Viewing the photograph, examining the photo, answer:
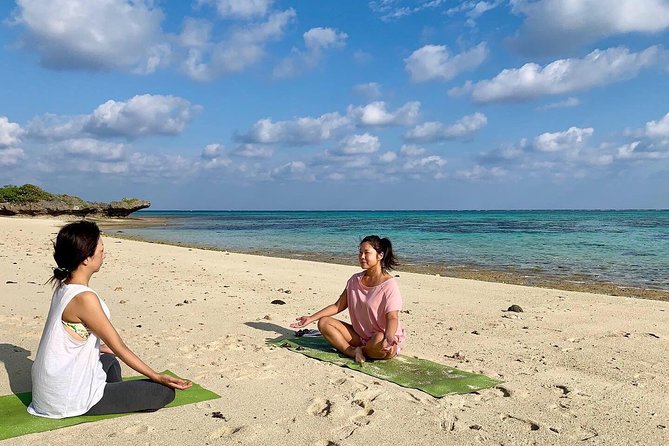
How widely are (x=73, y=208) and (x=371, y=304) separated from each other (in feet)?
202

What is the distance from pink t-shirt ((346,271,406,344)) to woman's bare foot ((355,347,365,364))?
0.25 m

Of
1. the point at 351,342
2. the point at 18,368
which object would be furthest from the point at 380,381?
the point at 18,368

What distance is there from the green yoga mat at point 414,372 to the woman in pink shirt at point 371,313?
125 millimetres

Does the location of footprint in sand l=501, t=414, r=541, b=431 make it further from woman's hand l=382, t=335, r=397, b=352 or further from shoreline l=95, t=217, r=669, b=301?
shoreline l=95, t=217, r=669, b=301

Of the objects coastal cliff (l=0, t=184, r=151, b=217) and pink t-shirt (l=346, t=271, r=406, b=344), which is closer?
pink t-shirt (l=346, t=271, r=406, b=344)

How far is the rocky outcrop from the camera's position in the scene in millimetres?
54375

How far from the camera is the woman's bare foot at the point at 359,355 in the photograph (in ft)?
18.0

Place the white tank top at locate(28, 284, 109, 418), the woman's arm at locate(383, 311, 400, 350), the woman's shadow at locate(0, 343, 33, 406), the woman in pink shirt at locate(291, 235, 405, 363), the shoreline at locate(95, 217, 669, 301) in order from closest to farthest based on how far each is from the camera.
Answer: the white tank top at locate(28, 284, 109, 418) → the woman's shadow at locate(0, 343, 33, 406) → the woman's arm at locate(383, 311, 400, 350) → the woman in pink shirt at locate(291, 235, 405, 363) → the shoreline at locate(95, 217, 669, 301)

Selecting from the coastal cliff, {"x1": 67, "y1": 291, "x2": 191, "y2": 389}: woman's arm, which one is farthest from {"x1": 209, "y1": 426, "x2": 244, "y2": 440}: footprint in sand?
the coastal cliff

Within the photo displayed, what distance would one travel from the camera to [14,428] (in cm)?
373

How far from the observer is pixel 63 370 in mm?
3842

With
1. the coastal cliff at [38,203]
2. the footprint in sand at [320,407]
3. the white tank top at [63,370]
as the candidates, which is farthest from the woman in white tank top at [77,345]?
the coastal cliff at [38,203]

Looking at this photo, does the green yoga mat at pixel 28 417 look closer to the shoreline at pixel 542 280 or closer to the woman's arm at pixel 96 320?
the woman's arm at pixel 96 320

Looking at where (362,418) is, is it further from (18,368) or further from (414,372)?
(18,368)
